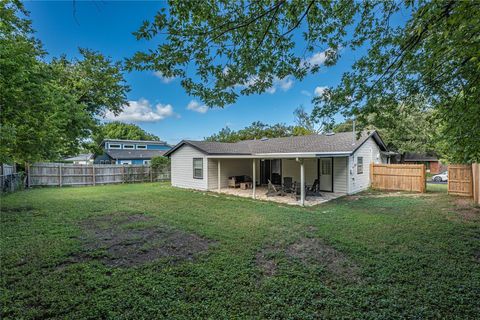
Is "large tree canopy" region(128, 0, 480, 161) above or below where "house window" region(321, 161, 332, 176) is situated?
above

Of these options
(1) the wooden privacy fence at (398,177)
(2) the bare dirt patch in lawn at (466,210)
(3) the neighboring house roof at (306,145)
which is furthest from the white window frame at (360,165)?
(2) the bare dirt patch in lawn at (466,210)

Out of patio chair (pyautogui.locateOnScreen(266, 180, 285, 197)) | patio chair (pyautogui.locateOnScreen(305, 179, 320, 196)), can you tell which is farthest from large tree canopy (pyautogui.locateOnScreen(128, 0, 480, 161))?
patio chair (pyautogui.locateOnScreen(266, 180, 285, 197))

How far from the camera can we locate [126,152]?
94.1 feet

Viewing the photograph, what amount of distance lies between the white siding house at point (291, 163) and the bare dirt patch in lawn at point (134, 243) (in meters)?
6.06

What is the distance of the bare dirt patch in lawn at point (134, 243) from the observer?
443 cm

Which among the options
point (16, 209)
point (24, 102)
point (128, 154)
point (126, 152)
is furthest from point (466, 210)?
point (126, 152)

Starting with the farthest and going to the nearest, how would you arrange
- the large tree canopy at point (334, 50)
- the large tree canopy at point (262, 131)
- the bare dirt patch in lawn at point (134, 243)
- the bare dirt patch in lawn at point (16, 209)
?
the large tree canopy at point (262, 131)
the bare dirt patch in lawn at point (16, 209)
the bare dirt patch in lawn at point (134, 243)
the large tree canopy at point (334, 50)

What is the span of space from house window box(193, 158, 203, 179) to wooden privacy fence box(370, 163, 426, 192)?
9.94 meters

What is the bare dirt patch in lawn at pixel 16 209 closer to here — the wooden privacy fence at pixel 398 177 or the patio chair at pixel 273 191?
the patio chair at pixel 273 191

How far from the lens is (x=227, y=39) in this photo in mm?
3367

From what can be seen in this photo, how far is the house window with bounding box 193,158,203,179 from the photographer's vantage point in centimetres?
1420

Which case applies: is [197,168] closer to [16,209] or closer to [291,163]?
[291,163]

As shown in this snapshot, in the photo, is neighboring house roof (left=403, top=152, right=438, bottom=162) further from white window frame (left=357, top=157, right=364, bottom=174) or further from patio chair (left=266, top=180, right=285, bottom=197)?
patio chair (left=266, top=180, right=285, bottom=197)

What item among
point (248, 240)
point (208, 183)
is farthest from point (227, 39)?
point (208, 183)
